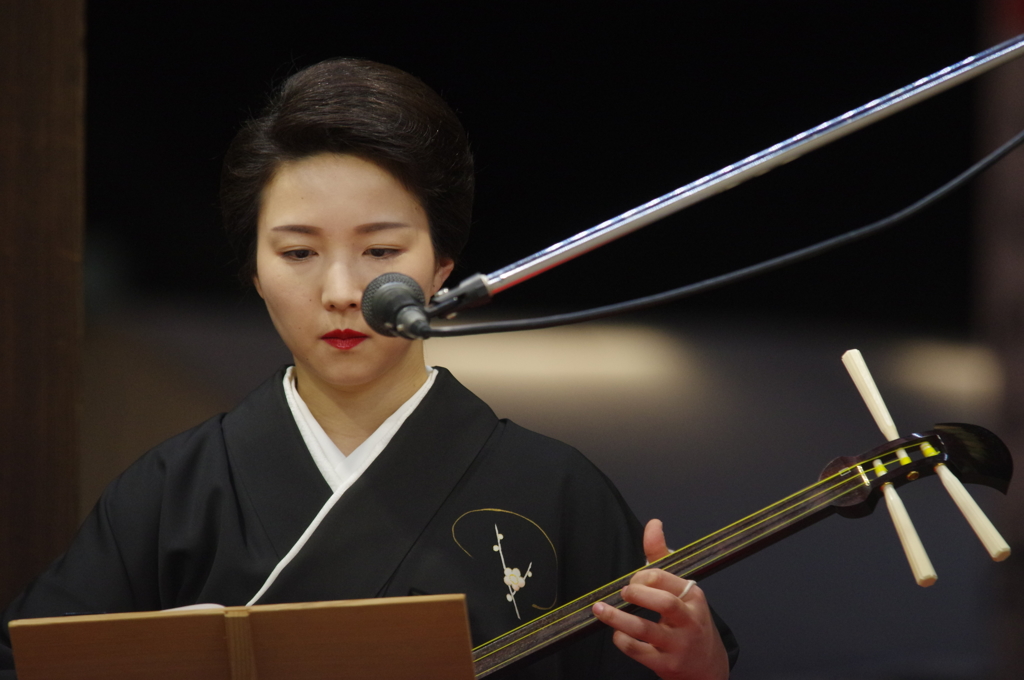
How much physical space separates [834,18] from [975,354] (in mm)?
641

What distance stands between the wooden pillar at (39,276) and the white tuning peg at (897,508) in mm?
1274

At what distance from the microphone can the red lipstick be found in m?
0.42

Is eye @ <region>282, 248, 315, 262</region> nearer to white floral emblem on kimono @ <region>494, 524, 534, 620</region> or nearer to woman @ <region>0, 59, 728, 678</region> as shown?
woman @ <region>0, 59, 728, 678</region>

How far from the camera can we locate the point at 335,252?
1.20 metres

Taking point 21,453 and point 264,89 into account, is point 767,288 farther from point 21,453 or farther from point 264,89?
point 21,453

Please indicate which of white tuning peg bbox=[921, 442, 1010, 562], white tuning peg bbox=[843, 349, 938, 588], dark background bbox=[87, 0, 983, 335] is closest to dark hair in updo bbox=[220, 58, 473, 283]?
dark background bbox=[87, 0, 983, 335]

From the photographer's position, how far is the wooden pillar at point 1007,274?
1499mm

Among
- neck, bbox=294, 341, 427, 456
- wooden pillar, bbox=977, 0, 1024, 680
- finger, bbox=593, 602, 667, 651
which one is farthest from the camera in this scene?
wooden pillar, bbox=977, 0, 1024, 680

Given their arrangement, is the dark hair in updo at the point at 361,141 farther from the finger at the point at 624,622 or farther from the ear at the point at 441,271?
the finger at the point at 624,622

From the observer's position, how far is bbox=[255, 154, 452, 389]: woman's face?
120cm

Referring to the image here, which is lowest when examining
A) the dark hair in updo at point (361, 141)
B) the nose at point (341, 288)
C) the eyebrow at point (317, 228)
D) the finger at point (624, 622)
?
the finger at point (624, 622)

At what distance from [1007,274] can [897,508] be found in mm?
793

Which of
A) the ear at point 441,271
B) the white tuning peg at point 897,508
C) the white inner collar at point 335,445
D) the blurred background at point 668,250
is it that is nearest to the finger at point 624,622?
the white tuning peg at point 897,508

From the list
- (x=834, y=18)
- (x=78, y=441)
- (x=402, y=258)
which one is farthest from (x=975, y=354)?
(x=78, y=441)
